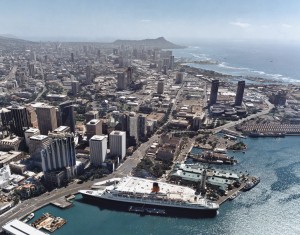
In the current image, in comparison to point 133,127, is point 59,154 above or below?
below

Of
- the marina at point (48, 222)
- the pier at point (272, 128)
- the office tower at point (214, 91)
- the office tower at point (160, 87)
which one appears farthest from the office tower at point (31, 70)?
the marina at point (48, 222)

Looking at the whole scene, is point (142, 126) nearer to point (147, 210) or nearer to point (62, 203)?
point (147, 210)

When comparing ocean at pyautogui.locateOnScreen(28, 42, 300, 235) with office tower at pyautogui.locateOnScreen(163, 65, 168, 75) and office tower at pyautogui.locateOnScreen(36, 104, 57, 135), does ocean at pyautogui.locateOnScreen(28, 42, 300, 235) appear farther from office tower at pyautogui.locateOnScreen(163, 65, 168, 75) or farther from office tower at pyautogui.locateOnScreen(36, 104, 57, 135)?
office tower at pyautogui.locateOnScreen(163, 65, 168, 75)

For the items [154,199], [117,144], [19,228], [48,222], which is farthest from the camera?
[117,144]

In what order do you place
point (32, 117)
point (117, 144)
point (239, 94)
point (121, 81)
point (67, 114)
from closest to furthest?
point (117, 144) < point (67, 114) < point (32, 117) < point (239, 94) < point (121, 81)

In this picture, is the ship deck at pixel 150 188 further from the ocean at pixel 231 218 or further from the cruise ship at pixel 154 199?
the ocean at pixel 231 218

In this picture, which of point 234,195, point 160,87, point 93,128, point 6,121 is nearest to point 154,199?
point 234,195
